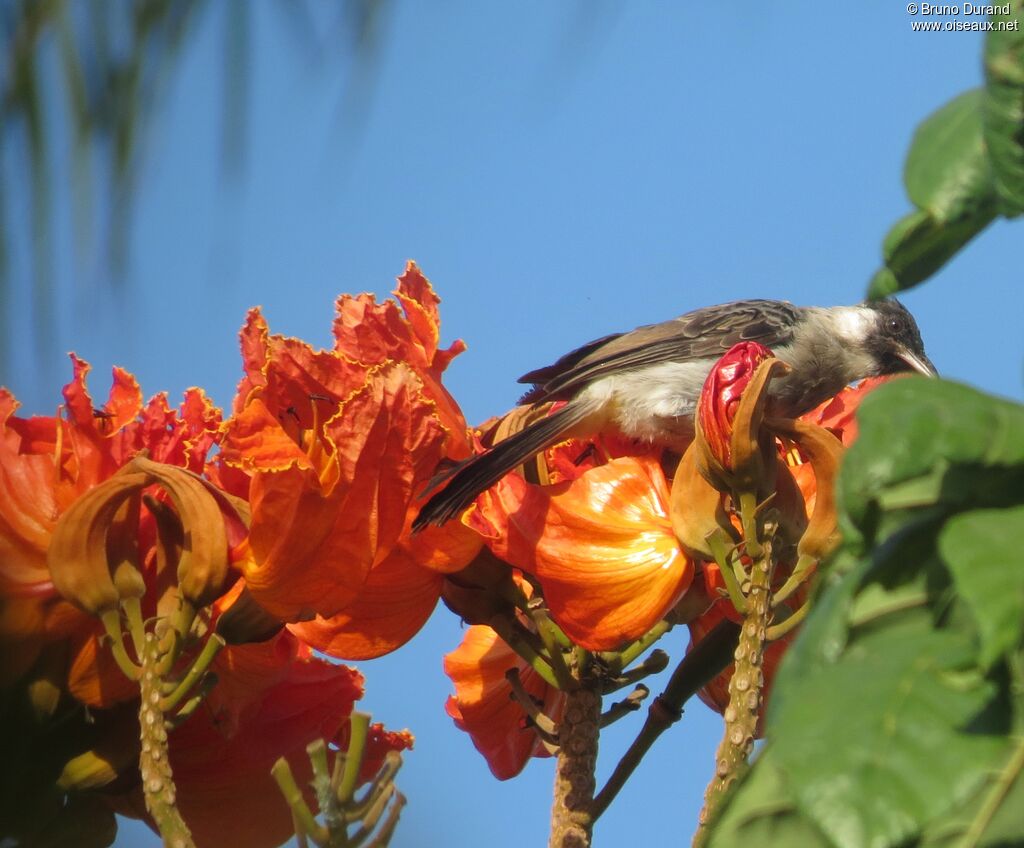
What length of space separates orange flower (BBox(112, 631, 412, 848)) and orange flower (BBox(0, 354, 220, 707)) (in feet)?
0.48

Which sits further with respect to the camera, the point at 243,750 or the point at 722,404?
the point at 243,750

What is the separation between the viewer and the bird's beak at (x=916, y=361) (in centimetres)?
538

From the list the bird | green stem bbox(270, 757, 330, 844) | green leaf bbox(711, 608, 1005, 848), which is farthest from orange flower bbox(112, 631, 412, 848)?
the bird

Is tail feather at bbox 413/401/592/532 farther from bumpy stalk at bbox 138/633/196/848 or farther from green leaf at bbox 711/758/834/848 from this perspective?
green leaf at bbox 711/758/834/848

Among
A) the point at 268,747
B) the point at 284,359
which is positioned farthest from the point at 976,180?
the point at 268,747

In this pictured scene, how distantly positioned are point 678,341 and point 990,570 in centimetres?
425

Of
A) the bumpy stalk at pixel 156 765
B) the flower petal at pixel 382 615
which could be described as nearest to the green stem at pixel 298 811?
the bumpy stalk at pixel 156 765

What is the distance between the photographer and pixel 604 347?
4773 mm

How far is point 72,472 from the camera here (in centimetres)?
164

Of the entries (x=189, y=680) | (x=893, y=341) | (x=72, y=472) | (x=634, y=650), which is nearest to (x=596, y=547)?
(x=634, y=650)

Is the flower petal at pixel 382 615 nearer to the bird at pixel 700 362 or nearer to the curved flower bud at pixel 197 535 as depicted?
the curved flower bud at pixel 197 535

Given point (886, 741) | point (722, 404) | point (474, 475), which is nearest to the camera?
point (886, 741)

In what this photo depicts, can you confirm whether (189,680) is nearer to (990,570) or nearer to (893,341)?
(990,570)

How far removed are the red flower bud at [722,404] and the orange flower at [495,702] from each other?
596mm
